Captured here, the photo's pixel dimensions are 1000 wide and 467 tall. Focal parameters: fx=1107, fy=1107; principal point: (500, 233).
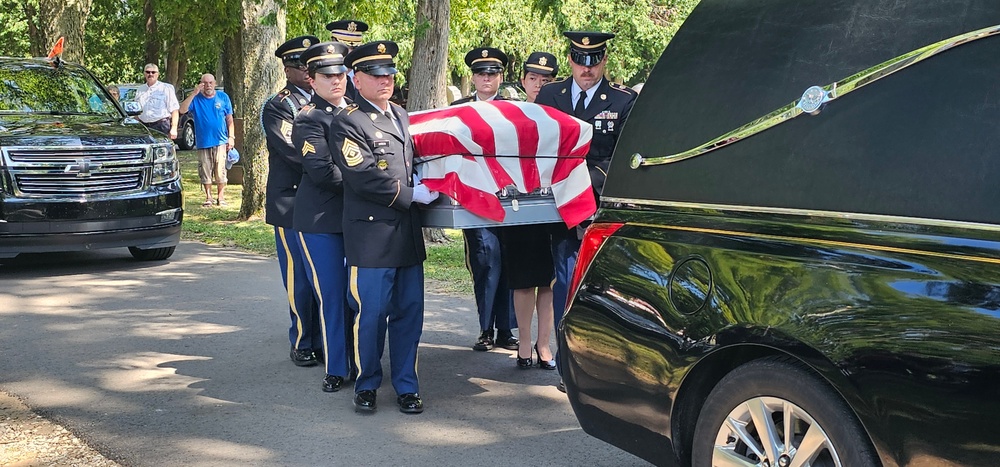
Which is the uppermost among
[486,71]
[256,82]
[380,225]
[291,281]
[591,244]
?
[256,82]

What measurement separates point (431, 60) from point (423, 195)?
266 inches

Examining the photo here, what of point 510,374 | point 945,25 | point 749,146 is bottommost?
point 510,374

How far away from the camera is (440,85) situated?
40.2ft

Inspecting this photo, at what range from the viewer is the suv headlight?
35.8ft

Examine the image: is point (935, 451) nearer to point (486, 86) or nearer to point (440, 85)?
point (486, 86)

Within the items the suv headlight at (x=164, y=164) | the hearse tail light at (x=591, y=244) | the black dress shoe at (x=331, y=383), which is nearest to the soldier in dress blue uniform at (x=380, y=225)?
the black dress shoe at (x=331, y=383)

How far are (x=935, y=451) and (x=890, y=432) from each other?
14 cm

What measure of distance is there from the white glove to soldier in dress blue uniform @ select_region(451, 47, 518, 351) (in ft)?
4.58

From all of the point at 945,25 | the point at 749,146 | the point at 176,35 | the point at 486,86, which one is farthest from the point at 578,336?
the point at 176,35

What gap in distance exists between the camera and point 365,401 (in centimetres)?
586

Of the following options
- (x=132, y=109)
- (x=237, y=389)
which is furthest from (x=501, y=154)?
(x=132, y=109)

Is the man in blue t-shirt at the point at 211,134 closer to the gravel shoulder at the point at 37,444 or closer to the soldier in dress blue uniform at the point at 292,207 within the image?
the soldier in dress blue uniform at the point at 292,207

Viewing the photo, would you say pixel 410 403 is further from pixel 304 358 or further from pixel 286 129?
pixel 286 129

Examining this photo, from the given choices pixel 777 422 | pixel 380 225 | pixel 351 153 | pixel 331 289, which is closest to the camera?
pixel 777 422
